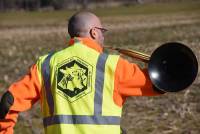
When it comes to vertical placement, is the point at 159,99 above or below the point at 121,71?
above

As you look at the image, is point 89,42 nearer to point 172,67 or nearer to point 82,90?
point 82,90

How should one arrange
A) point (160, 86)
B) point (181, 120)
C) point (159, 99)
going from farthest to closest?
point (159, 99) → point (181, 120) → point (160, 86)

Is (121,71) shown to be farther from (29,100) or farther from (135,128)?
(135,128)

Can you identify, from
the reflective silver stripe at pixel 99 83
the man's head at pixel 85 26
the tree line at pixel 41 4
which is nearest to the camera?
the reflective silver stripe at pixel 99 83

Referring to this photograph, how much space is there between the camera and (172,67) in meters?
4.81

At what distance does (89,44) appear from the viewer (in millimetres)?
4883

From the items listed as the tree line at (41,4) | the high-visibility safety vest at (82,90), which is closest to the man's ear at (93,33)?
the high-visibility safety vest at (82,90)

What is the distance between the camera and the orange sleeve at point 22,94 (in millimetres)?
4879

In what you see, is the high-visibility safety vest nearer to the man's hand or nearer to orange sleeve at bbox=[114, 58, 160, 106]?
orange sleeve at bbox=[114, 58, 160, 106]

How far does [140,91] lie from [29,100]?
0.77 metres

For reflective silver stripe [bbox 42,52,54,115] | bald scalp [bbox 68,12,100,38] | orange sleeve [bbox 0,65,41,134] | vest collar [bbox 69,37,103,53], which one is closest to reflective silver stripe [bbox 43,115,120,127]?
reflective silver stripe [bbox 42,52,54,115]

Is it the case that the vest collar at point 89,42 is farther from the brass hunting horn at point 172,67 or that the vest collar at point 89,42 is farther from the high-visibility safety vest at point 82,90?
the brass hunting horn at point 172,67

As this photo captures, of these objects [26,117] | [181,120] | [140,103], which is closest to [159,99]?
[140,103]

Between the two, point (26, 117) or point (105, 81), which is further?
point (26, 117)
